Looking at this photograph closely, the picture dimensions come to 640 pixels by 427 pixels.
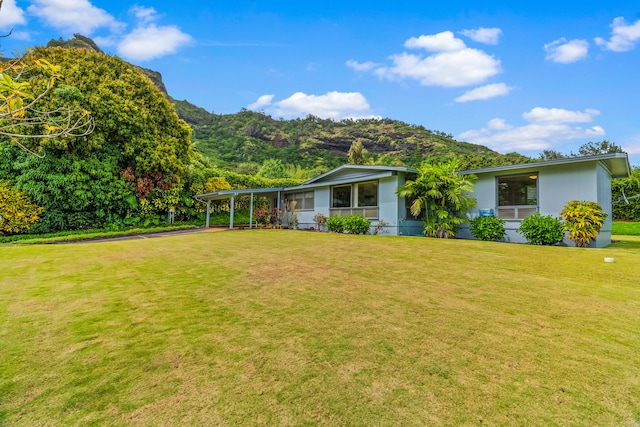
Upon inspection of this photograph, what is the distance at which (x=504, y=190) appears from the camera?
13.0 meters

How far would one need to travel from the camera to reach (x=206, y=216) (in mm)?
22641

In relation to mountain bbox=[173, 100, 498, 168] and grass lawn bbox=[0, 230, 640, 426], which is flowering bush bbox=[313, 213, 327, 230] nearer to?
grass lawn bbox=[0, 230, 640, 426]

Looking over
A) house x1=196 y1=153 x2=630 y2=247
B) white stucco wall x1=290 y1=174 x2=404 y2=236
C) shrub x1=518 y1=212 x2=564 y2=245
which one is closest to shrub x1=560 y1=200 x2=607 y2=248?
shrub x1=518 y1=212 x2=564 y2=245

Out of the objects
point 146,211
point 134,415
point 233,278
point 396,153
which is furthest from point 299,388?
point 396,153

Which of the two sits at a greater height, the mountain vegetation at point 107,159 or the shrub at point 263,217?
the mountain vegetation at point 107,159

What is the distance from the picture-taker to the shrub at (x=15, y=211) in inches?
593

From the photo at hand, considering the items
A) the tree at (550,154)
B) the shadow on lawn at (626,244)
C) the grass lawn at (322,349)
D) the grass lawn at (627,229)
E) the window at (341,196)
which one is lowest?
the grass lawn at (322,349)

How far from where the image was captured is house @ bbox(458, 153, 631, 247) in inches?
434

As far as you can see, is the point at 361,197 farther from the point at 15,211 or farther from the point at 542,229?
the point at 15,211

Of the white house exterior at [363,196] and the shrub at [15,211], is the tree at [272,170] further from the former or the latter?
the shrub at [15,211]

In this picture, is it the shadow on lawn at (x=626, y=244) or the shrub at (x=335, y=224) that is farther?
the shrub at (x=335, y=224)

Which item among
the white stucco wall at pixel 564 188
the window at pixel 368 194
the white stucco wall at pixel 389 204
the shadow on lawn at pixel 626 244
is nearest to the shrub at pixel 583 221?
the white stucco wall at pixel 564 188

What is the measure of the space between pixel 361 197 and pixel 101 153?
1484 cm

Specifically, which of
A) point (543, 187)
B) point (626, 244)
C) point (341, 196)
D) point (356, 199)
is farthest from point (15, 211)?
point (626, 244)
